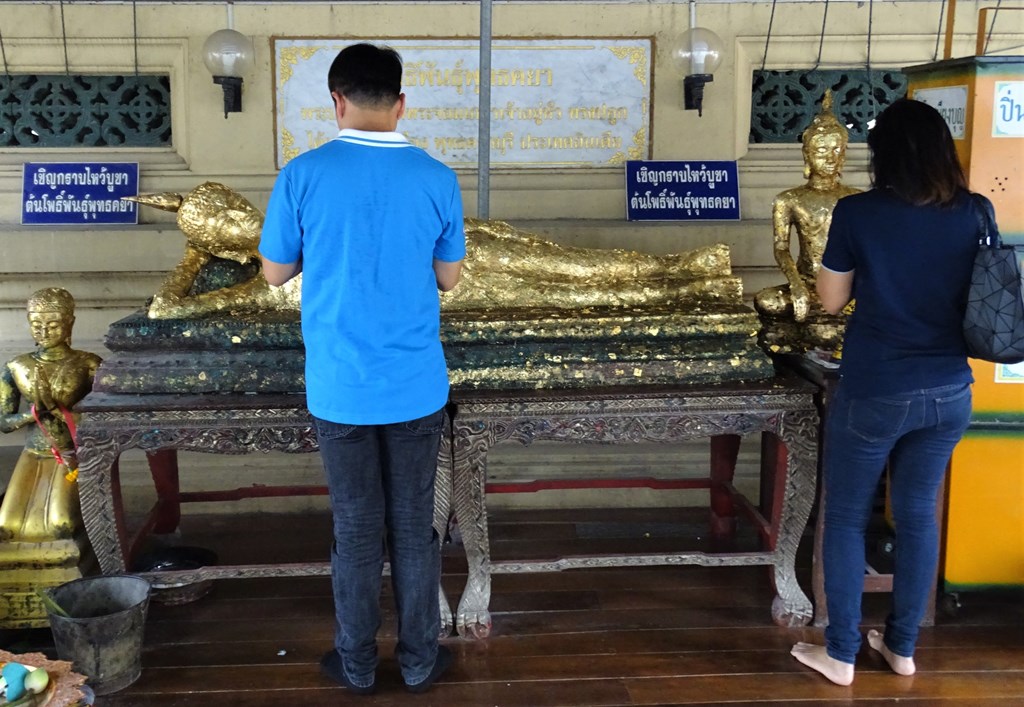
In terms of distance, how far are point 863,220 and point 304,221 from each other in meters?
1.16

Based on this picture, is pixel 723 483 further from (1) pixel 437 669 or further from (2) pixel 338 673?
(2) pixel 338 673

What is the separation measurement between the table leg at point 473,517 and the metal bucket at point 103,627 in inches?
32.1

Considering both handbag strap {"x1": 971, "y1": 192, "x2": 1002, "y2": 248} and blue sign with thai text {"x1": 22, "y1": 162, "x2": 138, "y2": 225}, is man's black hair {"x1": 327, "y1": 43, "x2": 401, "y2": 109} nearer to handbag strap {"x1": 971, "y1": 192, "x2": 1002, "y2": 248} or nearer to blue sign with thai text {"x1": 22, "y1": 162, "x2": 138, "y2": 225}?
handbag strap {"x1": 971, "y1": 192, "x2": 1002, "y2": 248}

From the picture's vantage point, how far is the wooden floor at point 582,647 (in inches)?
89.6

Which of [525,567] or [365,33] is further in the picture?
[365,33]

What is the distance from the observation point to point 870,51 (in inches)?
136

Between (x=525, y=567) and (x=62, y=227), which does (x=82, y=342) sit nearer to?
(x=62, y=227)

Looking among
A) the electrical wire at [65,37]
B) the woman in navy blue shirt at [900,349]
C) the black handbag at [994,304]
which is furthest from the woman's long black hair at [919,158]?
the electrical wire at [65,37]

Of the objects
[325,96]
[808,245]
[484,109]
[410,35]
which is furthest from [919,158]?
[325,96]

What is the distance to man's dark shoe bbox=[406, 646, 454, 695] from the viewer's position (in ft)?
7.46

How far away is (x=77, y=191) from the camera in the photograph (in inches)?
132

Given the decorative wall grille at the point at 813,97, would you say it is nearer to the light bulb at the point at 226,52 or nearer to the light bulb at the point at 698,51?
the light bulb at the point at 698,51

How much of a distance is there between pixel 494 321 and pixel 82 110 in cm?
184

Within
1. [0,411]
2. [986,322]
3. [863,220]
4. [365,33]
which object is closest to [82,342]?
[0,411]
